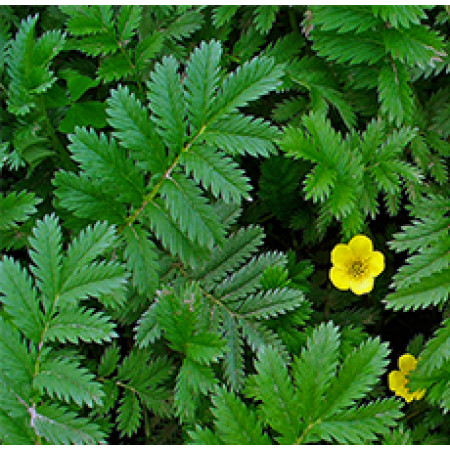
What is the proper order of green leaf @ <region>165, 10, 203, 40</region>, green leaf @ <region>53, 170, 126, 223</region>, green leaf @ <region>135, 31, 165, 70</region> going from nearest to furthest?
green leaf @ <region>53, 170, 126, 223</region>
green leaf @ <region>135, 31, 165, 70</region>
green leaf @ <region>165, 10, 203, 40</region>

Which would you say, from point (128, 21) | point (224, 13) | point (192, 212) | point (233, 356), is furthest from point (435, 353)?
point (128, 21)

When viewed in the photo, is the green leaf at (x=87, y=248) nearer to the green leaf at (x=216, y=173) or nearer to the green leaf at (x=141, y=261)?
the green leaf at (x=141, y=261)

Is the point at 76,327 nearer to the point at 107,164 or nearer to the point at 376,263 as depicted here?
the point at 107,164

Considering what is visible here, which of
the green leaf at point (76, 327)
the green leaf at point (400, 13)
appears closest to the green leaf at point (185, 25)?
the green leaf at point (400, 13)

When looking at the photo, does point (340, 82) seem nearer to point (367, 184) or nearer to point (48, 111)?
point (367, 184)

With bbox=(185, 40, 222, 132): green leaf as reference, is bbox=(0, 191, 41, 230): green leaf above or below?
below

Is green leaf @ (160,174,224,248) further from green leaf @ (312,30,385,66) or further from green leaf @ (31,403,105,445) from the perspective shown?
green leaf @ (312,30,385,66)

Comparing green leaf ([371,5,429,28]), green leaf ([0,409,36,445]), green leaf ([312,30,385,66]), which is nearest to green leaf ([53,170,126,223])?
green leaf ([0,409,36,445])

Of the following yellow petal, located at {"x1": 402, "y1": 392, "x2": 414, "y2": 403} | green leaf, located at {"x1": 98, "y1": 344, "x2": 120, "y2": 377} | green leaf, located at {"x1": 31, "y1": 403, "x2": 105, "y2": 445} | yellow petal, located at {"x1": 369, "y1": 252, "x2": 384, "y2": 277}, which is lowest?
green leaf, located at {"x1": 31, "y1": 403, "x2": 105, "y2": 445}
